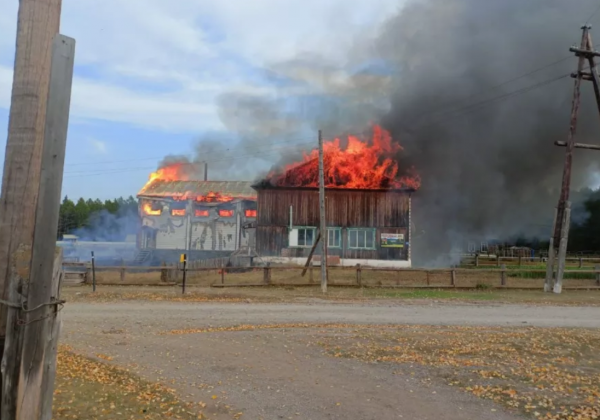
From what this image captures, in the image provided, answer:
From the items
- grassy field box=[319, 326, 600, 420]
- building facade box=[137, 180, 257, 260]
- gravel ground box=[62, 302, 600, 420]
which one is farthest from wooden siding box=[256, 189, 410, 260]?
grassy field box=[319, 326, 600, 420]

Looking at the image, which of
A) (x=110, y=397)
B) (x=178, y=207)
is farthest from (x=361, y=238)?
(x=110, y=397)

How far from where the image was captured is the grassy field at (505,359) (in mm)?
5406

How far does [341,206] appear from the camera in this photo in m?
31.4

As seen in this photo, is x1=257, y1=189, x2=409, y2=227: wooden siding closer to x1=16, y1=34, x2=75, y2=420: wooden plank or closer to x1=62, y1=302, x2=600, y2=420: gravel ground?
x1=62, y1=302, x2=600, y2=420: gravel ground

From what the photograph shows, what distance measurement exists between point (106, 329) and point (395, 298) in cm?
1012

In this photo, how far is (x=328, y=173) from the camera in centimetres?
3158

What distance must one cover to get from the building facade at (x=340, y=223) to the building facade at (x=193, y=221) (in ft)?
31.1

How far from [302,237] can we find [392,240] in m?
5.85

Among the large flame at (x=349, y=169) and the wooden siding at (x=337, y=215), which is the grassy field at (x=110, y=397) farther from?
the large flame at (x=349, y=169)

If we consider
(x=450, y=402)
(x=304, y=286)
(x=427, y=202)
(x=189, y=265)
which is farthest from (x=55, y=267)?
(x=427, y=202)

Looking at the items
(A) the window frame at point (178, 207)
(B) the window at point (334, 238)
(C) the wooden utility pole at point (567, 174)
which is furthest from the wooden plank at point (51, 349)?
(A) the window frame at point (178, 207)

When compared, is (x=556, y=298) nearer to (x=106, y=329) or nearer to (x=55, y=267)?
(x=106, y=329)

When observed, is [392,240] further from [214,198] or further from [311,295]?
[214,198]

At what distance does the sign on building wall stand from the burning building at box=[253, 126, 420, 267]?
0.21 ft
